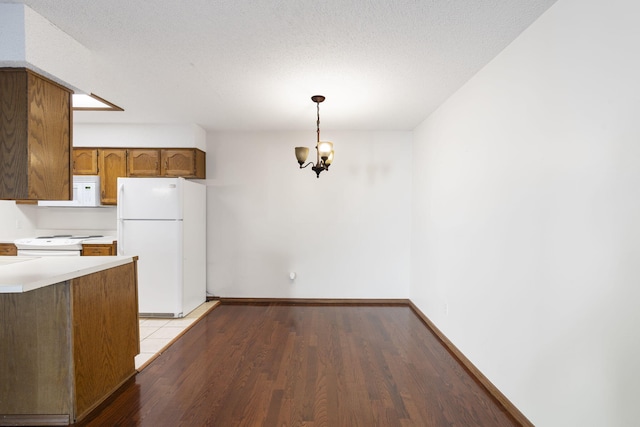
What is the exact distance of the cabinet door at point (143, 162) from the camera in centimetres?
407

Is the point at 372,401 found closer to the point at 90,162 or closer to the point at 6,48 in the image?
the point at 6,48

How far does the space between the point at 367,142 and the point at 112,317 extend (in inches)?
141

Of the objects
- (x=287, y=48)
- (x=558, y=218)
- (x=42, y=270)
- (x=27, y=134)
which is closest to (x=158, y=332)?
(x=42, y=270)

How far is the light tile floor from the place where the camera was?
9.29ft

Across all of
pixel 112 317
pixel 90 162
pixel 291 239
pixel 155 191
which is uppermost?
pixel 90 162

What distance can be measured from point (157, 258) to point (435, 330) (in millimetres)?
3315

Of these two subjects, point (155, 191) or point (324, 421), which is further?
point (155, 191)

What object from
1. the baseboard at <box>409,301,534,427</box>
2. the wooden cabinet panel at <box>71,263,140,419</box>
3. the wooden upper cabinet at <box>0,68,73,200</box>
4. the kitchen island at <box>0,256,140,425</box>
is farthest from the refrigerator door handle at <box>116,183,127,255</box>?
the baseboard at <box>409,301,534,427</box>

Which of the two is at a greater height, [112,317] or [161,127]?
[161,127]

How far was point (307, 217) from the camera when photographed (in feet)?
14.7

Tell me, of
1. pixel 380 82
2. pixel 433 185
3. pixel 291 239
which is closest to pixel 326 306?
pixel 291 239

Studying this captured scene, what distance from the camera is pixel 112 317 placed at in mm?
2221

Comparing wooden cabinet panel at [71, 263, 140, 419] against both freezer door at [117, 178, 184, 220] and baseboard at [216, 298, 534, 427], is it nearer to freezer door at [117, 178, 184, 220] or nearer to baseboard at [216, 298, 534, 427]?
freezer door at [117, 178, 184, 220]

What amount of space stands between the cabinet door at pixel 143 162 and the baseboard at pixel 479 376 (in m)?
3.93
